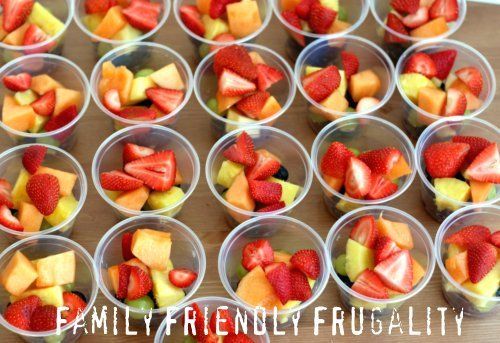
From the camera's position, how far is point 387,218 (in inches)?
85.3

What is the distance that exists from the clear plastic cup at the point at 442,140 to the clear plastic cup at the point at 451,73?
0.03 metres

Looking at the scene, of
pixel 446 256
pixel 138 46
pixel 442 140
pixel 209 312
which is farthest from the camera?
pixel 138 46

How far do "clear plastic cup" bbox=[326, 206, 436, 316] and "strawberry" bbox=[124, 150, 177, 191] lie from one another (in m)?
0.50

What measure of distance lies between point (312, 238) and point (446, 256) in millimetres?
A: 390

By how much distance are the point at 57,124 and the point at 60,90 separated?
121 millimetres

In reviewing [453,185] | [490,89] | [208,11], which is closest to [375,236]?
[453,185]

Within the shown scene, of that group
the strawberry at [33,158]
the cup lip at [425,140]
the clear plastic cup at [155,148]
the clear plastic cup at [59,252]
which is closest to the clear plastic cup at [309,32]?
the cup lip at [425,140]

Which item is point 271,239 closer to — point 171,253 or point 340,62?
point 171,253

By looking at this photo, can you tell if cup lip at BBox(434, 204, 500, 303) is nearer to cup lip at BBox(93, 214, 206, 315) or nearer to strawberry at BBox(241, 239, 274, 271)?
strawberry at BBox(241, 239, 274, 271)

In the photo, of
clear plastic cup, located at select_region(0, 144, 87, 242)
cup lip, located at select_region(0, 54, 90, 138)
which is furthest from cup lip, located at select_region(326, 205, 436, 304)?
cup lip, located at select_region(0, 54, 90, 138)

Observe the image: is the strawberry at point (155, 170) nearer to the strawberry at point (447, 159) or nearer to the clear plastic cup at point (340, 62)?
the clear plastic cup at point (340, 62)

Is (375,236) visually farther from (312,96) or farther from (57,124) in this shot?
(57,124)

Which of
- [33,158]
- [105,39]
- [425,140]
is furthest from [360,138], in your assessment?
[33,158]

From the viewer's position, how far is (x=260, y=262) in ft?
6.76
